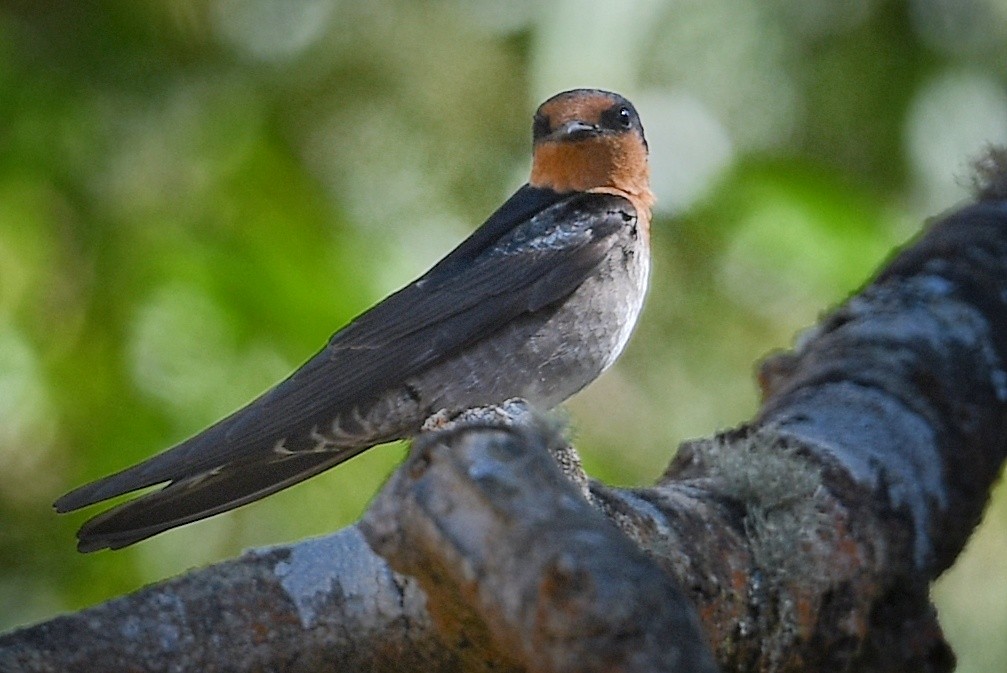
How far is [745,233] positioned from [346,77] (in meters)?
1.43

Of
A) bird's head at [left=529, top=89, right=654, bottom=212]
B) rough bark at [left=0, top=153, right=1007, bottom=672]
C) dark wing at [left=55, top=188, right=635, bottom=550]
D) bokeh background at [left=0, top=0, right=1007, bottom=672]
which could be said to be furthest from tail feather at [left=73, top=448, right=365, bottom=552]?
bird's head at [left=529, top=89, right=654, bottom=212]

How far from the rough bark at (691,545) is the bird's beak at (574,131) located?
0.91 metres

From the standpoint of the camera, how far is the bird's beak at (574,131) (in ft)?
14.1

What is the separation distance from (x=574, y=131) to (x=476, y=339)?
81 cm

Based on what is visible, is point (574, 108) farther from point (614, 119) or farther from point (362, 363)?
point (362, 363)

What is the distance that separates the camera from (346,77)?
15.7ft

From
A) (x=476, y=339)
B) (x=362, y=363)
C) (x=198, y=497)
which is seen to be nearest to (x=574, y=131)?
(x=476, y=339)

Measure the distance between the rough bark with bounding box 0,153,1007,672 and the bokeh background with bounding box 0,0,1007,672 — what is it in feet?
1.19

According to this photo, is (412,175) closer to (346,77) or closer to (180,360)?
(346,77)

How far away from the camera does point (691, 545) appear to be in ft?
9.40

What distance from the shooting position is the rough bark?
1794mm

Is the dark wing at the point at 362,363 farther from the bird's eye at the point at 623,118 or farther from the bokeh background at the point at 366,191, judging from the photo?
the bird's eye at the point at 623,118

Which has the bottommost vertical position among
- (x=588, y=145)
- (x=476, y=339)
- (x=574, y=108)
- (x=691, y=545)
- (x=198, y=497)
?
(x=691, y=545)

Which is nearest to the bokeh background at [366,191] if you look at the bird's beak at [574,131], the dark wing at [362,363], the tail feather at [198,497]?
the dark wing at [362,363]
